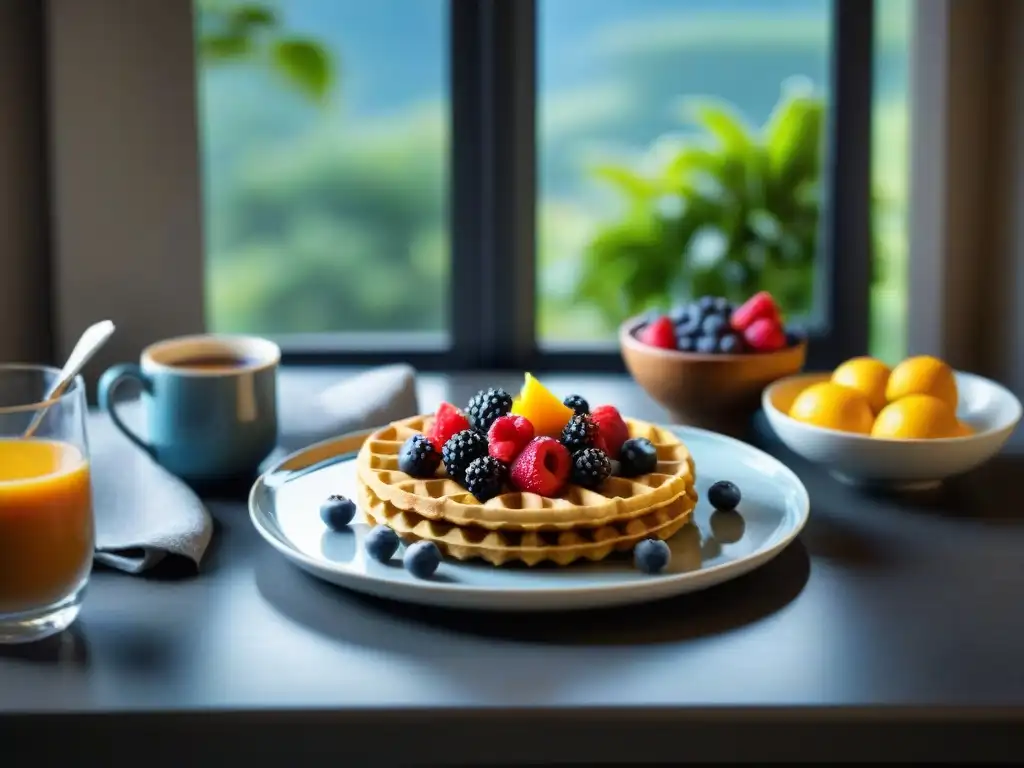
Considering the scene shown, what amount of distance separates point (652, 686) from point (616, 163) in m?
2.18

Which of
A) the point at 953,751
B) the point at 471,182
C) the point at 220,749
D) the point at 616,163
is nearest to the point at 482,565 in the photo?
the point at 220,749

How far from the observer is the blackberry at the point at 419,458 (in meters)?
1.26

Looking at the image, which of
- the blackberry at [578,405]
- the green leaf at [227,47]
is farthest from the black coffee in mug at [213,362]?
the green leaf at [227,47]

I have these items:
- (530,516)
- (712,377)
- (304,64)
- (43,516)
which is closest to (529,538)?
(530,516)

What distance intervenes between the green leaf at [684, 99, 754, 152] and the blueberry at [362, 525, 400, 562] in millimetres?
1948

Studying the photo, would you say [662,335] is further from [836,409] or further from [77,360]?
[77,360]

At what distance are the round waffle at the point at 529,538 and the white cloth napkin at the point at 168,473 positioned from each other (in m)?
0.20

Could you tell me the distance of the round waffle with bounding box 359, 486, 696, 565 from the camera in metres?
1.17

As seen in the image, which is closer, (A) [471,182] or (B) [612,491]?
(B) [612,491]

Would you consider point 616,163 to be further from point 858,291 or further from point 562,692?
point 562,692

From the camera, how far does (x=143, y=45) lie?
6.30ft

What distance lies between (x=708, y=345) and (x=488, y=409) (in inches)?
16.3

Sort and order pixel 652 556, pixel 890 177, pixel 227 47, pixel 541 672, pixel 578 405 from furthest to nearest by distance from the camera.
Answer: pixel 890 177 < pixel 227 47 < pixel 578 405 < pixel 652 556 < pixel 541 672

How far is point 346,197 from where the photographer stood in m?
4.00
